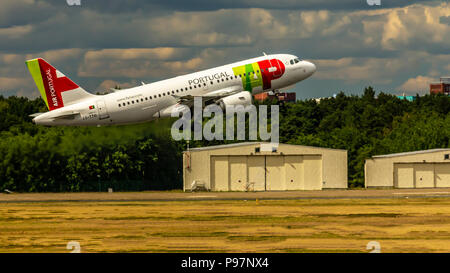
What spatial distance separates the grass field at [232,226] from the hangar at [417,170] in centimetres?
2804

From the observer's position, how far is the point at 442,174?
112625 millimetres

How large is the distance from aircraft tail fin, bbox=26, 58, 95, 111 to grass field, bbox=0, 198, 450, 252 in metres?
13.7

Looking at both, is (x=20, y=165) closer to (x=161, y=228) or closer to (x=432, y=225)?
(x=161, y=228)

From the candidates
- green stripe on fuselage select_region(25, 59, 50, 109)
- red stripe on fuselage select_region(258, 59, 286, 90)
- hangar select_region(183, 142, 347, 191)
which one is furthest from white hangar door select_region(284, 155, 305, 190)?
green stripe on fuselage select_region(25, 59, 50, 109)

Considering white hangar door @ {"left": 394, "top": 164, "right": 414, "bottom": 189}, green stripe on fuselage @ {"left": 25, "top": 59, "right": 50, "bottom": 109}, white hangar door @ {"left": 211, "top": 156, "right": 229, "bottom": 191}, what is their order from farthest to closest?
white hangar door @ {"left": 394, "top": 164, "right": 414, "bottom": 189}
white hangar door @ {"left": 211, "top": 156, "right": 229, "bottom": 191}
green stripe on fuselage @ {"left": 25, "top": 59, "right": 50, "bottom": 109}

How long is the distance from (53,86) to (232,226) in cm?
3891

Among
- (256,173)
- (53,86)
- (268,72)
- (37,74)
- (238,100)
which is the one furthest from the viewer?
(256,173)

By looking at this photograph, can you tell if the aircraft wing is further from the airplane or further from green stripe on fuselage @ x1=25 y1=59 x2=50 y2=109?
green stripe on fuselage @ x1=25 y1=59 x2=50 y2=109

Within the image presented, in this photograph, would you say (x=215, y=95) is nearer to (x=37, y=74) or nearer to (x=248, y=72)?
(x=248, y=72)

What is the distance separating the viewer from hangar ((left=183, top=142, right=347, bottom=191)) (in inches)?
4358

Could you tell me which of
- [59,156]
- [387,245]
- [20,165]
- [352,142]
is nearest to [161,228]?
[387,245]

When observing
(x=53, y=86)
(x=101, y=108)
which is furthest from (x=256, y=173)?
(x=53, y=86)
